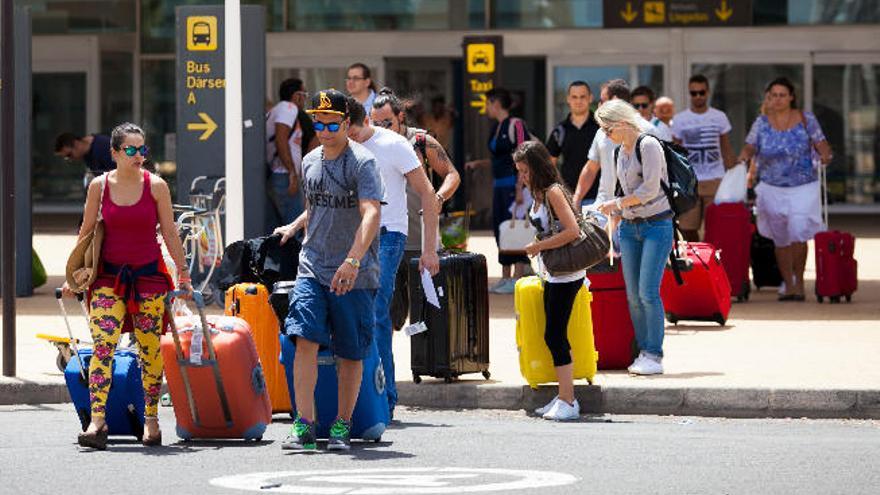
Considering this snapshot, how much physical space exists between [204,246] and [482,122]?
24.7 feet

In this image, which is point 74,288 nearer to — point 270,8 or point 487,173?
point 487,173

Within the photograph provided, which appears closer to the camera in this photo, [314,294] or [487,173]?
[314,294]

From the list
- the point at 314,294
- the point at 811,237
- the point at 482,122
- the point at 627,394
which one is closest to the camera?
the point at 314,294

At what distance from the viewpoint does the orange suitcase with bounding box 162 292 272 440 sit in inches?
416

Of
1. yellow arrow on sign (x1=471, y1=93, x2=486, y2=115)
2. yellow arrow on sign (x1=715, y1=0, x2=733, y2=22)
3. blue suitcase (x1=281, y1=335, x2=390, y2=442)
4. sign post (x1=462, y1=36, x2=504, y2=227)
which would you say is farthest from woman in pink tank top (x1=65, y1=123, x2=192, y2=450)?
yellow arrow on sign (x1=715, y1=0, x2=733, y2=22)

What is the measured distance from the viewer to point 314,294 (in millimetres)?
10148

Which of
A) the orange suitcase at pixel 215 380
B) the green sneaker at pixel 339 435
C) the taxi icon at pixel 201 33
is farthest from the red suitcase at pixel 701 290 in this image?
the green sneaker at pixel 339 435

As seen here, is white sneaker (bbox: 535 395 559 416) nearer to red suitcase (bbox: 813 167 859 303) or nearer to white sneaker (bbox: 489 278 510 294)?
red suitcase (bbox: 813 167 859 303)

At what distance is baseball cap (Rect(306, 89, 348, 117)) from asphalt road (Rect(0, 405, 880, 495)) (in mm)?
1611

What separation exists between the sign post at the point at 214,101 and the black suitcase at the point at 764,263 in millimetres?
4461

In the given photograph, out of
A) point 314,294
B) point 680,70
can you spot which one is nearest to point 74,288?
point 314,294

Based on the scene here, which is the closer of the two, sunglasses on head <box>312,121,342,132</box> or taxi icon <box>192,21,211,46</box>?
sunglasses on head <box>312,121,342,132</box>

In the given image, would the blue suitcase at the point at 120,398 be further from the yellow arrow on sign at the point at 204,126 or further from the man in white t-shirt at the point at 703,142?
the man in white t-shirt at the point at 703,142

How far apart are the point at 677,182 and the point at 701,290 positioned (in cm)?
307
